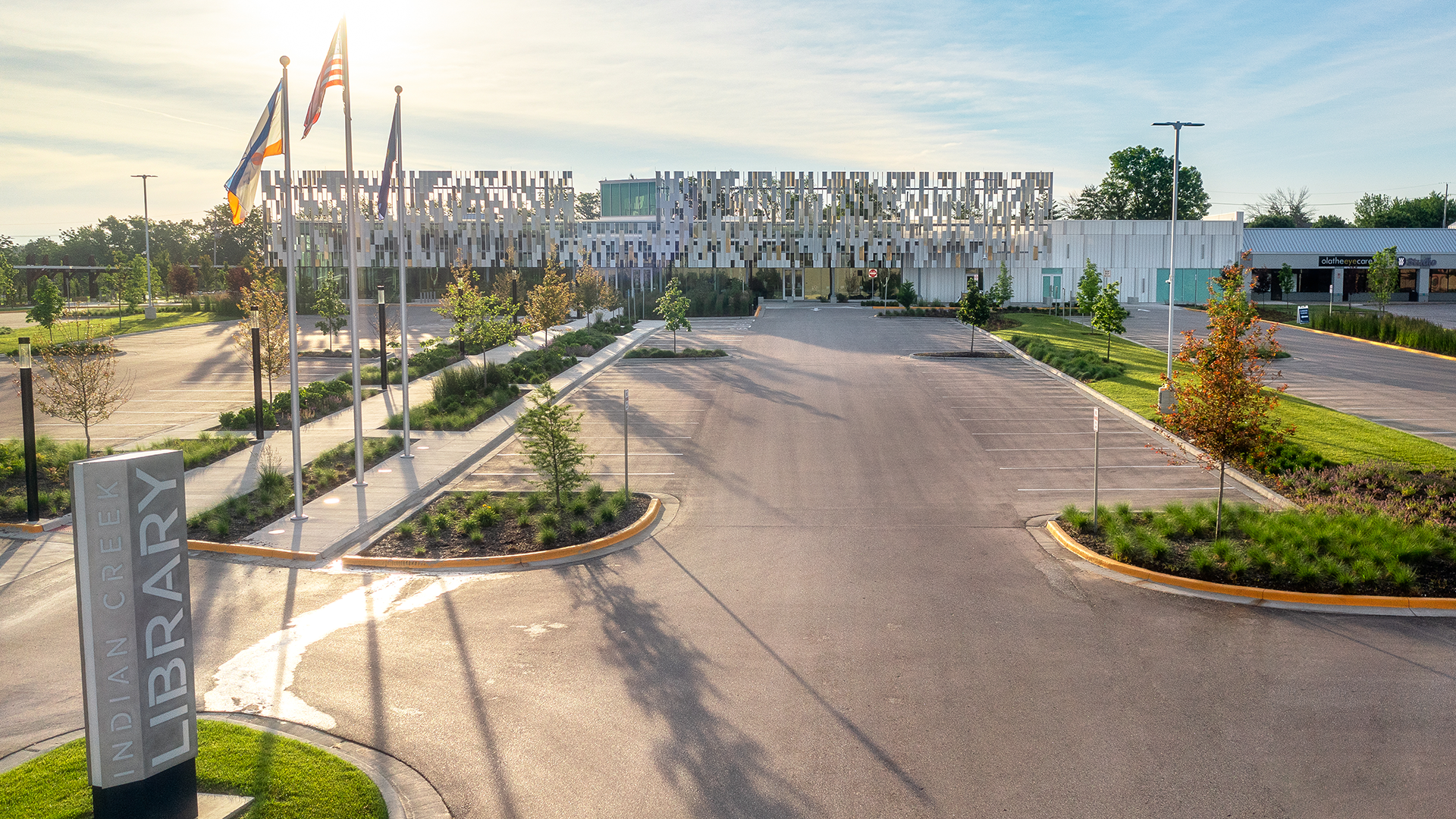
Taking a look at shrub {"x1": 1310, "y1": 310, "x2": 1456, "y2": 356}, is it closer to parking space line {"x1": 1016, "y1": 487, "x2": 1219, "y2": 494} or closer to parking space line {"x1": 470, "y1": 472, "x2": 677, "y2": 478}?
parking space line {"x1": 1016, "y1": 487, "x2": 1219, "y2": 494}

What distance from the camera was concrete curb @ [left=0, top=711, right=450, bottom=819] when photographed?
7.62 meters

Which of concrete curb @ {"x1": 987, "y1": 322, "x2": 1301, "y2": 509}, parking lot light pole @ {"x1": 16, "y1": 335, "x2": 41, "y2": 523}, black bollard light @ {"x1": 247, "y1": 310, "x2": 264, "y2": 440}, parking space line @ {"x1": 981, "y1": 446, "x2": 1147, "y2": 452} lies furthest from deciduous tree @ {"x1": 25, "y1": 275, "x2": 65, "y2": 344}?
parking space line @ {"x1": 981, "y1": 446, "x2": 1147, "y2": 452}

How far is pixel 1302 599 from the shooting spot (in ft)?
39.9

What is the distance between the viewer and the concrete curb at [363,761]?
25.0ft

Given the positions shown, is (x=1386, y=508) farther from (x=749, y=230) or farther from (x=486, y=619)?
(x=749, y=230)

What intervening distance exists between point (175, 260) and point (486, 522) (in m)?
105

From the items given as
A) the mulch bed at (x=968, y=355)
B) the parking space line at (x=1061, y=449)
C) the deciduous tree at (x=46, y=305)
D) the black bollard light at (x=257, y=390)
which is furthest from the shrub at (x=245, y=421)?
the deciduous tree at (x=46, y=305)

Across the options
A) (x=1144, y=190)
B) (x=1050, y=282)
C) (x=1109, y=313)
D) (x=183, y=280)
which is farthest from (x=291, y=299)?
(x=1144, y=190)

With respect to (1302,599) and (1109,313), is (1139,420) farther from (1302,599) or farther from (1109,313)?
(1302,599)

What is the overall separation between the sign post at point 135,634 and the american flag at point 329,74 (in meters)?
10.1

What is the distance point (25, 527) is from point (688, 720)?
464 inches

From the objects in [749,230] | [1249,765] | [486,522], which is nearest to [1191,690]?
[1249,765]

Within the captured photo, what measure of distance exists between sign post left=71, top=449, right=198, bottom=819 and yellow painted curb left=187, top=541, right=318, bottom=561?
22.5 ft

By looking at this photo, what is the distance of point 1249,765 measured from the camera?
26.5ft
